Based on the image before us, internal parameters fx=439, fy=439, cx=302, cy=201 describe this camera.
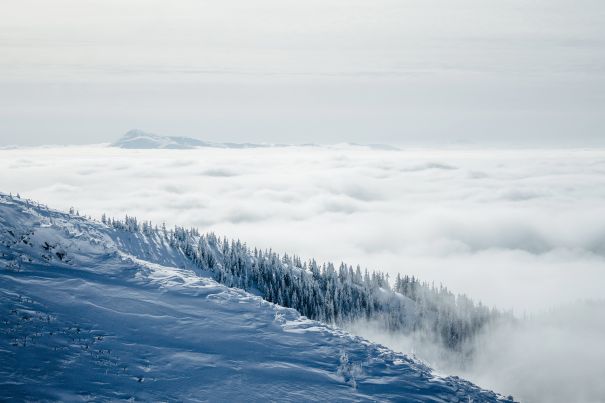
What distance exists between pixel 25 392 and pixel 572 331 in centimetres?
22965

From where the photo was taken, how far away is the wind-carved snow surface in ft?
76.2

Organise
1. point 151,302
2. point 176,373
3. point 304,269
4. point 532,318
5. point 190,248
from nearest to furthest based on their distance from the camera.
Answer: point 176,373
point 151,302
point 190,248
point 304,269
point 532,318

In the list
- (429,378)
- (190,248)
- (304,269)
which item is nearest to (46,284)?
(429,378)

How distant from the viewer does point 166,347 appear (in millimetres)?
28031

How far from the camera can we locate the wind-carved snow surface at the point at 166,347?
2323 centimetres

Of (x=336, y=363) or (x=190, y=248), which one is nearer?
(x=336, y=363)

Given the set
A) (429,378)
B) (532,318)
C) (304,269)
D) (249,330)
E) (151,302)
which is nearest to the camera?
(429,378)

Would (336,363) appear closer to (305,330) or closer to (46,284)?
(305,330)

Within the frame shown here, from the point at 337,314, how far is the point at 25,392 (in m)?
98.7

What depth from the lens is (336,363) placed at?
2881cm

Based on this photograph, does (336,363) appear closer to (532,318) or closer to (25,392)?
(25,392)

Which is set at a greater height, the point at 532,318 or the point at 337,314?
the point at 337,314

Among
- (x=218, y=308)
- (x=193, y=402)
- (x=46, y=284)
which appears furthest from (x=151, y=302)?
(x=193, y=402)

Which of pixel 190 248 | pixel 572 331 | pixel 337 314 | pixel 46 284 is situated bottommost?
pixel 572 331
